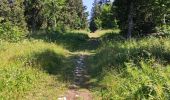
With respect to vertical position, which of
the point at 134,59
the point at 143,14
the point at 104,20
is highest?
the point at 143,14

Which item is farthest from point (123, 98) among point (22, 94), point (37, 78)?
point (37, 78)

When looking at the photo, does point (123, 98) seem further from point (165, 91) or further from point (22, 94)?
point (22, 94)

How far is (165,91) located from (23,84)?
5321 millimetres

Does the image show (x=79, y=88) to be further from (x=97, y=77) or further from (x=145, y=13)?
(x=145, y=13)

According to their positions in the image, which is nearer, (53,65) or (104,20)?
(53,65)

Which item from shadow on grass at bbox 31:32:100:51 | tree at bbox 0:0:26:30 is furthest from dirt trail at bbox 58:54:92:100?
tree at bbox 0:0:26:30

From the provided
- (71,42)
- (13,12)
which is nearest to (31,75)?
(71,42)

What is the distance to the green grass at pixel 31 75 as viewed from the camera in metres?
11.9

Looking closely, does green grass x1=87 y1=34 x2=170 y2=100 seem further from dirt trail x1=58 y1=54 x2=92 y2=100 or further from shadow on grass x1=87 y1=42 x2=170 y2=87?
dirt trail x1=58 y1=54 x2=92 y2=100

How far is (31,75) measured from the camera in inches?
549

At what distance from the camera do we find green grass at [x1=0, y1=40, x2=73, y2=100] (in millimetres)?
11852

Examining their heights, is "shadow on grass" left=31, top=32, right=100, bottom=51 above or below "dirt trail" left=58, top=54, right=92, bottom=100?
below

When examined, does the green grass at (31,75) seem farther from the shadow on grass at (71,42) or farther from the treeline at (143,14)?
the treeline at (143,14)

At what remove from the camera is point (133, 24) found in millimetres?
33125
